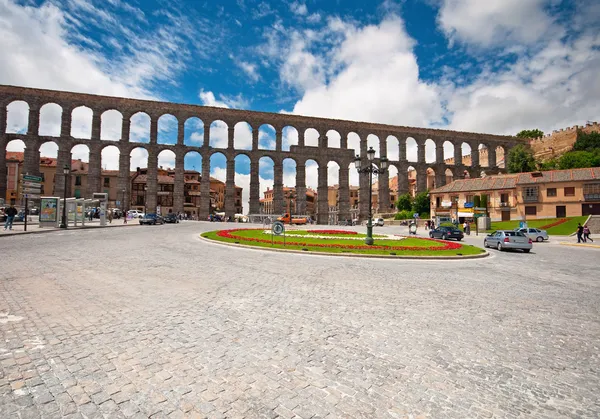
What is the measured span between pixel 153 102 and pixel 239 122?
16.2 metres

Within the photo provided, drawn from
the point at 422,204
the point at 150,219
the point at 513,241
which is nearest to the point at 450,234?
the point at 513,241

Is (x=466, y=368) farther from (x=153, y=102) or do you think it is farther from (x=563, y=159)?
(x=563, y=159)

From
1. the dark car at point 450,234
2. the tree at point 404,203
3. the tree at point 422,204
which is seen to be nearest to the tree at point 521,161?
the tree at point 422,204

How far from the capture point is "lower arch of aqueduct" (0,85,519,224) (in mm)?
54156

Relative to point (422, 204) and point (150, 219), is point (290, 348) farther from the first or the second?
point (422, 204)

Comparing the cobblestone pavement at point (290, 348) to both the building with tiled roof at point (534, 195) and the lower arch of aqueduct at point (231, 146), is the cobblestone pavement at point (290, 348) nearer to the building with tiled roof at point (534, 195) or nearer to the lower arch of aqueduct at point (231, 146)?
the building with tiled roof at point (534, 195)

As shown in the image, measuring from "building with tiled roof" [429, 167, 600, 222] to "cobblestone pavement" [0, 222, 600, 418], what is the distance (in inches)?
1511

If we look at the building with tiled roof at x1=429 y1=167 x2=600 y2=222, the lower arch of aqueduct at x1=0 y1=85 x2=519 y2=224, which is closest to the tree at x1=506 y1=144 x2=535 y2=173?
the lower arch of aqueduct at x1=0 y1=85 x2=519 y2=224

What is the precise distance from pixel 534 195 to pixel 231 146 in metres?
52.2

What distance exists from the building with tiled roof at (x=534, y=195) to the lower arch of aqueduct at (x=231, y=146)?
1751 cm

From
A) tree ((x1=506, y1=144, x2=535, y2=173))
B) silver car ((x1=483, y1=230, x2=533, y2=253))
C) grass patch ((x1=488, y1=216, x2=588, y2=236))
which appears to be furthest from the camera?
tree ((x1=506, y1=144, x2=535, y2=173))

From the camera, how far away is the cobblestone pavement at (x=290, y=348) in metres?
2.90

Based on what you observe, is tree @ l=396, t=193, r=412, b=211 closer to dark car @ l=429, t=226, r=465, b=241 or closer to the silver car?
dark car @ l=429, t=226, r=465, b=241

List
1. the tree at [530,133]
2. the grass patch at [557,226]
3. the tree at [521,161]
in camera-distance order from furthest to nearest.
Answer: the tree at [530,133] → the tree at [521,161] → the grass patch at [557,226]
